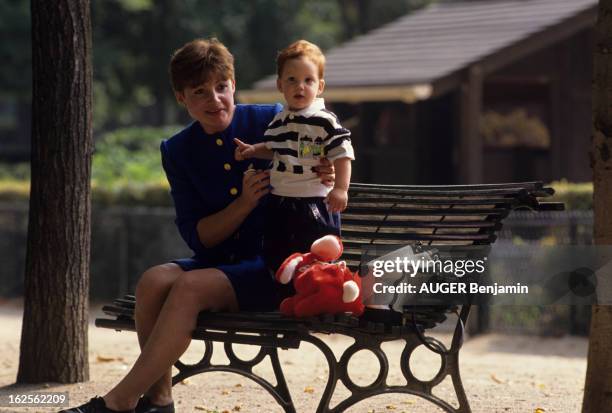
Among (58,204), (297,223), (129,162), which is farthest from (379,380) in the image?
(129,162)

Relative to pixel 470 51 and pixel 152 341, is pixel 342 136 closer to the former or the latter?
pixel 152 341

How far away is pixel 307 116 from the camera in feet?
15.7

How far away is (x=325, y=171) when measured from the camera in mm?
4758

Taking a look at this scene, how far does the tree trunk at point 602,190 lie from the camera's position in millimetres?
4605

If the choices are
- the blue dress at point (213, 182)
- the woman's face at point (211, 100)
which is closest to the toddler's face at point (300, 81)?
the woman's face at point (211, 100)

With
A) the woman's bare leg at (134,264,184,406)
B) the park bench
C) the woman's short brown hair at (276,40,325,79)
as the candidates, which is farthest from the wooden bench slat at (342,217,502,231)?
the woman's bare leg at (134,264,184,406)

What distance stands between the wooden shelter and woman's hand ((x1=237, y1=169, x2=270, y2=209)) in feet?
39.9

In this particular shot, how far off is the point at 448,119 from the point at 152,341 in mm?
14319

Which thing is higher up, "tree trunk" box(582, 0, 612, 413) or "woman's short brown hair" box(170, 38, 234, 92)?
"woman's short brown hair" box(170, 38, 234, 92)

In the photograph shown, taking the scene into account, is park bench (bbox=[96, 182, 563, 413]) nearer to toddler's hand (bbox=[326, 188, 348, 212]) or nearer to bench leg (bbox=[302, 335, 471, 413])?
bench leg (bbox=[302, 335, 471, 413])

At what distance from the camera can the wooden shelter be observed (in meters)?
17.6

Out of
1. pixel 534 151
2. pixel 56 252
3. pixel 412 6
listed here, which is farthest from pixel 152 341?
pixel 412 6

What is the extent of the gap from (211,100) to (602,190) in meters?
1.59

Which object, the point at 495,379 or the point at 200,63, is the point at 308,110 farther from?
the point at 495,379
